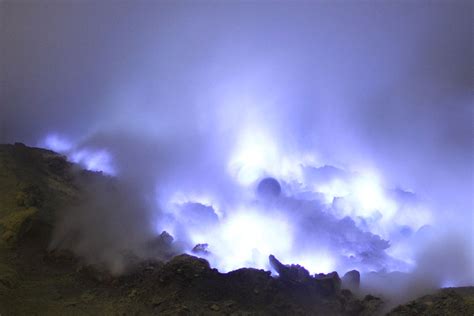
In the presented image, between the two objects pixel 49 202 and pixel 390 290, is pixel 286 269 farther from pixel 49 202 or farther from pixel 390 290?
pixel 49 202

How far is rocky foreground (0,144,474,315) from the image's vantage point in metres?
18.1

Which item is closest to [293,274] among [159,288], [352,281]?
[352,281]

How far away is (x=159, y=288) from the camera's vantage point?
19484 millimetres

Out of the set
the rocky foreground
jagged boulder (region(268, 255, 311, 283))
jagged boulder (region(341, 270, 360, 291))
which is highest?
jagged boulder (region(341, 270, 360, 291))

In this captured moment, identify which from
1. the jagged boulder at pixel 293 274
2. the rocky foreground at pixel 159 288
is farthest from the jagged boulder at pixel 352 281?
the jagged boulder at pixel 293 274

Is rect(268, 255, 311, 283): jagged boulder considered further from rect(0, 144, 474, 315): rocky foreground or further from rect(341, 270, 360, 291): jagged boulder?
rect(341, 270, 360, 291): jagged boulder

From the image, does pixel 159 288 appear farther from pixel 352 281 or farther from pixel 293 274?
pixel 352 281

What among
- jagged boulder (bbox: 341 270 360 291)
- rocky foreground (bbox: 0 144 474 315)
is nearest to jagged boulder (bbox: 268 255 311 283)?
rocky foreground (bbox: 0 144 474 315)

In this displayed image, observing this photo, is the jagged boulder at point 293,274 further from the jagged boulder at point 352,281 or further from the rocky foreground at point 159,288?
the jagged boulder at point 352,281

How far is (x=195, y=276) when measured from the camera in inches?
782

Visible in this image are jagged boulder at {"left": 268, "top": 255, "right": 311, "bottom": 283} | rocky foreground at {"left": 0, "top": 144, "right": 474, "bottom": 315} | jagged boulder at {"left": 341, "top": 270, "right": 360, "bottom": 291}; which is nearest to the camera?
rocky foreground at {"left": 0, "top": 144, "right": 474, "bottom": 315}

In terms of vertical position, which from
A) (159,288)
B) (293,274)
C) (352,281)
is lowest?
(159,288)

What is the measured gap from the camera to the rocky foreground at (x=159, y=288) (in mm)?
18094

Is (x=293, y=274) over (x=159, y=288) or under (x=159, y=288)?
over
